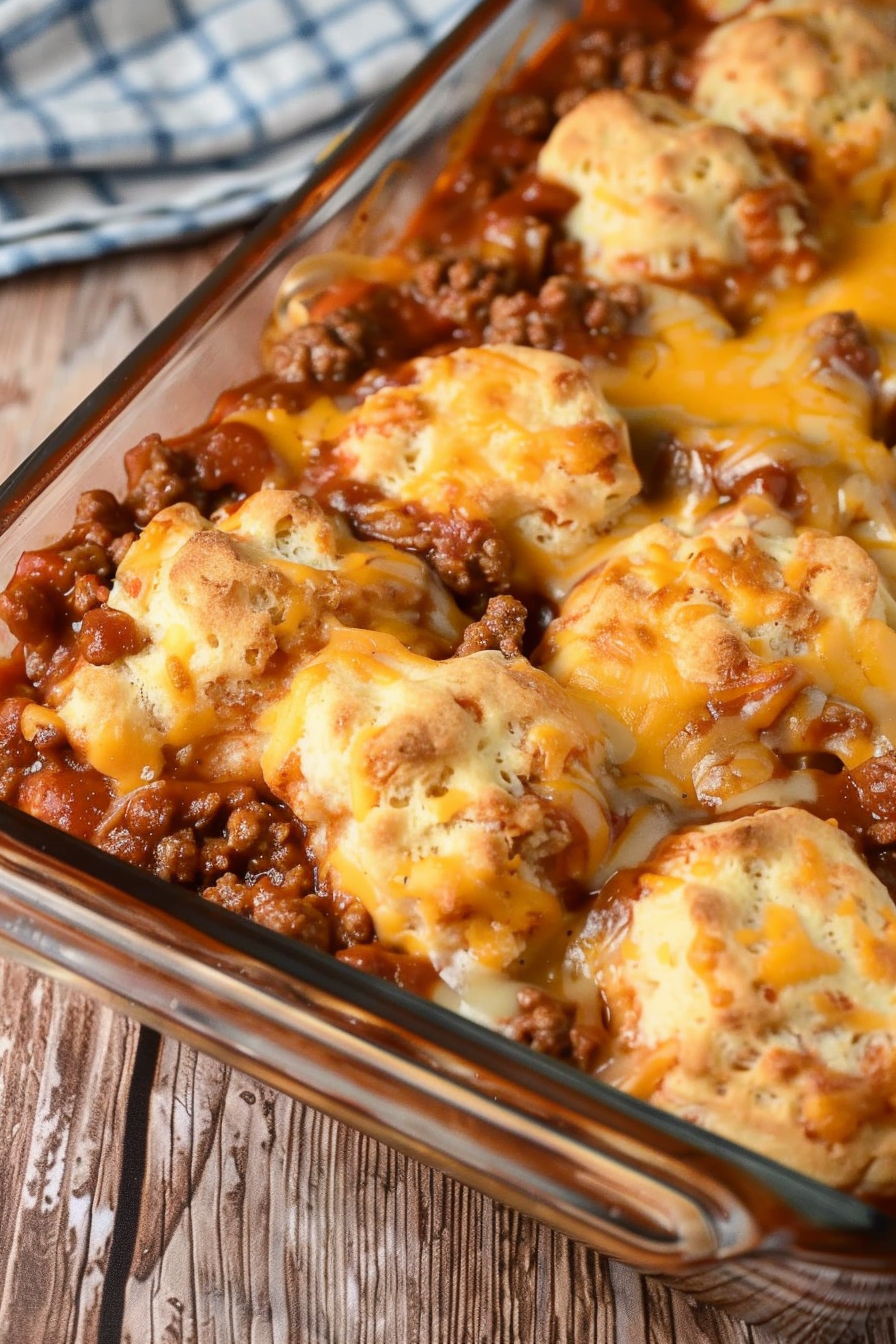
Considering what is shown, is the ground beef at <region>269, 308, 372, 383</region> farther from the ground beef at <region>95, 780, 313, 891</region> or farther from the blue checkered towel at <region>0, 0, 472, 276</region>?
the blue checkered towel at <region>0, 0, 472, 276</region>

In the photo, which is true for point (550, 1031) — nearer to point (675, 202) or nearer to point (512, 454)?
point (512, 454)

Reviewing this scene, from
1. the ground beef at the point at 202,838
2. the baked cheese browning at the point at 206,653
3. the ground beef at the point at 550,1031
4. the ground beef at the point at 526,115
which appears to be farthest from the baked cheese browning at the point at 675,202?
the ground beef at the point at 550,1031

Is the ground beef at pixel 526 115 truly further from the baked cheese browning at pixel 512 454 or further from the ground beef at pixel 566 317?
the baked cheese browning at pixel 512 454

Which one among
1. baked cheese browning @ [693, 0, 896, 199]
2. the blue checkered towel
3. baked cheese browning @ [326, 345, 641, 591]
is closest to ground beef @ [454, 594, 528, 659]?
baked cheese browning @ [326, 345, 641, 591]

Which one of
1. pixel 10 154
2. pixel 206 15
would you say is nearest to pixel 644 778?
pixel 10 154

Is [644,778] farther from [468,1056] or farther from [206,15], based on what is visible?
[206,15]
